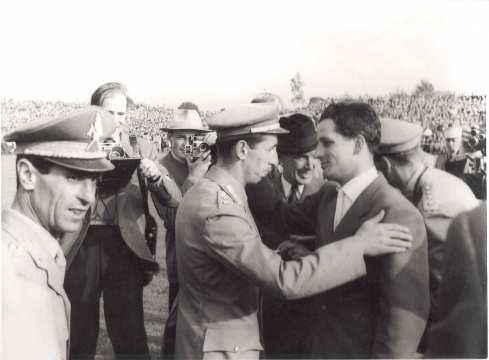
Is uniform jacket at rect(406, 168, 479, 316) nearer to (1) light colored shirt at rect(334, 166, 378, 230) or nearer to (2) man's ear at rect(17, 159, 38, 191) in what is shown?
(1) light colored shirt at rect(334, 166, 378, 230)

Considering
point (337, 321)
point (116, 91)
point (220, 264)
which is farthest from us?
point (116, 91)

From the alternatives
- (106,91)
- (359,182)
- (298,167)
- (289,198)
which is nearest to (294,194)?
(289,198)

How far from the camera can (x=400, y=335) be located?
2.71 m

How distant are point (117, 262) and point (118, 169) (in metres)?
0.49

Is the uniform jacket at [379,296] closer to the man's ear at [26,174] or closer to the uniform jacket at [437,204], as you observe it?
the uniform jacket at [437,204]

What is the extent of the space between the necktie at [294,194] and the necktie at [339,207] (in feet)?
0.75

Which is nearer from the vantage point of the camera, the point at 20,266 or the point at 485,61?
the point at 20,266

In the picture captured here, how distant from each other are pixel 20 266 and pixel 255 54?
154cm

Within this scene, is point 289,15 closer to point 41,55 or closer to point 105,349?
point 41,55

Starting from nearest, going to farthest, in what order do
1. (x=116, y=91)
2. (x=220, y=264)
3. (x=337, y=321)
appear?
1. (x=220, y=264)
2. (x=337, y=321)
3. (x=116, y=91)

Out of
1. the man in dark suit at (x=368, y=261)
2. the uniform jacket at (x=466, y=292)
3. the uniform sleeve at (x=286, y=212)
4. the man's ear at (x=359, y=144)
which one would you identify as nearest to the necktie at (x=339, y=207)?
the man in dark suit at (x=368, y=261)

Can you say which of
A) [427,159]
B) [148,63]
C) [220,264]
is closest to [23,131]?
[148,63]

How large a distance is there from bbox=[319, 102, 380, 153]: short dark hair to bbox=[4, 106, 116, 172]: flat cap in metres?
1.10

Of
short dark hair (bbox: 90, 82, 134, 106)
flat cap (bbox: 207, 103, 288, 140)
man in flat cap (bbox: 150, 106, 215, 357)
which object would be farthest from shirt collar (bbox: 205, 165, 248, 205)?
short dark hair (bbox: 90, 82, 134, 106)
